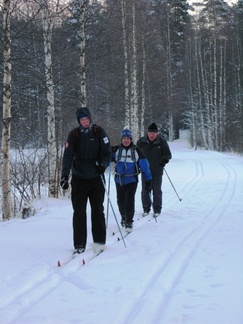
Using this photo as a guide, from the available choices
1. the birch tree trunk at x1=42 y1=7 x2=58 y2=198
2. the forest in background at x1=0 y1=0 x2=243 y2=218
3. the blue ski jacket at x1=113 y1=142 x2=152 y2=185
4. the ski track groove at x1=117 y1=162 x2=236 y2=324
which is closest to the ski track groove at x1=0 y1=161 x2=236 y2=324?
the ski track groove at x1=117 y1=162 x2=236 y2=324

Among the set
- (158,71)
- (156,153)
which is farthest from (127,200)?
(158,71)

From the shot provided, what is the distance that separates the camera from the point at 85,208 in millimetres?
5363

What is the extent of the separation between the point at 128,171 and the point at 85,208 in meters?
1.78

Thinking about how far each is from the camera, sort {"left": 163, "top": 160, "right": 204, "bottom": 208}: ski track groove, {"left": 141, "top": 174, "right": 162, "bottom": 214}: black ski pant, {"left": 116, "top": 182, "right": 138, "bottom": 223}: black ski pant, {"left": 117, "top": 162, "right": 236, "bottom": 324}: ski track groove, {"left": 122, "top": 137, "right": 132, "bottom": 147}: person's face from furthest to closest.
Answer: {"left": 163, "top": 160, "right": 204, "bottom": 208}: ski track groove → {"left": 141, "top": 174, "right": 162, "bottom": 214}: black ski pant → {"left": 122, "top": 137, "right": 132, "bottom": 147}: person's face → {"left": 116, "top": 182, "right": 138, "bottom": 223}: black ski pant → {"left": 117, "top": 162, "right": 236, "bottom": 324}: ski track groove

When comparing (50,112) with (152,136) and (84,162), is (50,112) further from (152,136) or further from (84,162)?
(84,162)

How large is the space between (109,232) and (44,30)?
21.4ft

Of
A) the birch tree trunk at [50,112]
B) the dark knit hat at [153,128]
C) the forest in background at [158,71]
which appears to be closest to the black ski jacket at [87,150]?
the dark knit hat at [153,128]

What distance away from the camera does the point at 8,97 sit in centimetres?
845

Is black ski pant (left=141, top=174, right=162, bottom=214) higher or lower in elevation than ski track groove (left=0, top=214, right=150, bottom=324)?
higher

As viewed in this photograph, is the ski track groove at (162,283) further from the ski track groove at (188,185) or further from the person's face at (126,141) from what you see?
the ski track groove at (188,185)

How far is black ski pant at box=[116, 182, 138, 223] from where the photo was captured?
22.6 ft

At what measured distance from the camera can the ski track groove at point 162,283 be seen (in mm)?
3412

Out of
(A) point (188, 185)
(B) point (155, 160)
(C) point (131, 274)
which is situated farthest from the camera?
(A) point (188, 185)

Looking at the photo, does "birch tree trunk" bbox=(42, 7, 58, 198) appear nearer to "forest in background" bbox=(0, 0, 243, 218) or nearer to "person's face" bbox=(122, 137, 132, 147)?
"forest in background" bbox=(0, 0, 243, 218)
